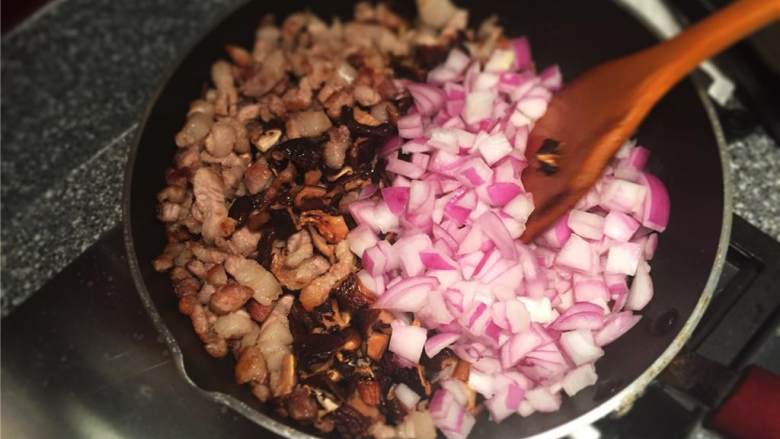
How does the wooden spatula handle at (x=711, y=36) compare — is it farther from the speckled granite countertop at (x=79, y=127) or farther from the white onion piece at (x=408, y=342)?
the white onion piece at (x=408, y=342)

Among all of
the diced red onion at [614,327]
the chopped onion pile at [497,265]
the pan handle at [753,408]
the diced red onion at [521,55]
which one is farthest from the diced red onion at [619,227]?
the diced red onion at [521,55]

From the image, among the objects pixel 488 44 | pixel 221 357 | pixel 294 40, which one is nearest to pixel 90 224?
pixel 221 357

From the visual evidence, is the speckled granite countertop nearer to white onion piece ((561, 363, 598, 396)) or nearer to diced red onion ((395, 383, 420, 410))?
white onion piece ((561, 363, 598, 396))

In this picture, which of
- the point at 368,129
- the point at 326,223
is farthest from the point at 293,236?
the point at 368,129

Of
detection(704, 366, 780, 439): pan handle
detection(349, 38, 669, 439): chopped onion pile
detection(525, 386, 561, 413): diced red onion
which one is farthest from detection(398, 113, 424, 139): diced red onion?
detection(704, 366, 780, 439): pan handle

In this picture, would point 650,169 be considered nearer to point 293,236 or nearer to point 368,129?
point 368,129

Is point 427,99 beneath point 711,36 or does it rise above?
beneath
